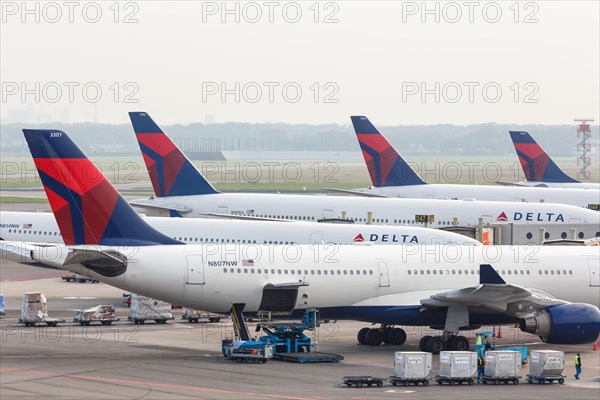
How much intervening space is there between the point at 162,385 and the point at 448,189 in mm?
49993

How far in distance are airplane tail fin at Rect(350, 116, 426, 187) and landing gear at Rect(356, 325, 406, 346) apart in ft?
131

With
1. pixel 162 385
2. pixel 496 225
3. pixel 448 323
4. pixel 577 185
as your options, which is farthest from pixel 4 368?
pixel 577 185

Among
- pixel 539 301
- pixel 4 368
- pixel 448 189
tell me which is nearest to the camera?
pixel 4 368

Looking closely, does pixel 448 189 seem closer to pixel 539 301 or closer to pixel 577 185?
pixel 577 185

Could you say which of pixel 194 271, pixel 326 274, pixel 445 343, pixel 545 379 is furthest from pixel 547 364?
pixel 194 271

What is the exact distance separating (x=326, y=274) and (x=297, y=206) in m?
27.3

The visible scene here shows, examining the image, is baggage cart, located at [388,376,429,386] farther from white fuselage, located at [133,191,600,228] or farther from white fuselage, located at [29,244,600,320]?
white fuselage, located at [133,191,600,228]

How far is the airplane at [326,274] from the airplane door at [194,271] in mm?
34

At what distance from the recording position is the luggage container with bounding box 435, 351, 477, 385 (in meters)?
34.9

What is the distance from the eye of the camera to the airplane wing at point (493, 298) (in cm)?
3994

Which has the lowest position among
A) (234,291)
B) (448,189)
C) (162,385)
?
(162,385)

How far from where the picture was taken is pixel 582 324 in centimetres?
4038

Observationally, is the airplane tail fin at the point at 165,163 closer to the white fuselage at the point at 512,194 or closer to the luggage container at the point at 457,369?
the white fuselage at the point at 512,194

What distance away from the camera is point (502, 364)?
116 ft
